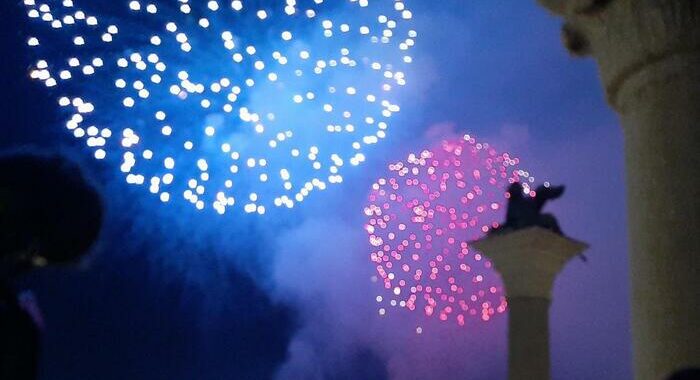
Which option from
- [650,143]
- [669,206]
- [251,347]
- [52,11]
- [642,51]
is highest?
[52,11]

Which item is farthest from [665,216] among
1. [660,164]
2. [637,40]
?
[637,40]

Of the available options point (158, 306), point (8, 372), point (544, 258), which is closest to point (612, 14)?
point (8, 372)

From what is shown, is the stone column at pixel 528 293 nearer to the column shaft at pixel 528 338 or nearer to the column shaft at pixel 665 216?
the column shaft at pixel 528 338

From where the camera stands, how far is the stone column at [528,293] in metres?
8.37

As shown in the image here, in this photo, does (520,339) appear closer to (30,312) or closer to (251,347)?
(30,312)

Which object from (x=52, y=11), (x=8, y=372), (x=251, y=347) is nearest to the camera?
(x=8, y=372)

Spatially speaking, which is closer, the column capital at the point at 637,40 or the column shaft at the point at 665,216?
the column shaft at the point at 665,216

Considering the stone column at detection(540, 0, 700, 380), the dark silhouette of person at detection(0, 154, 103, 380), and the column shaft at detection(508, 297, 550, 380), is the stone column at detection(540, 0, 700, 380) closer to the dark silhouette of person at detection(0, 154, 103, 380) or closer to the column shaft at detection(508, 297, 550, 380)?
the dark silhouette of person at detection(0, 154, 103, 380)

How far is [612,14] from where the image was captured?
3.83 m

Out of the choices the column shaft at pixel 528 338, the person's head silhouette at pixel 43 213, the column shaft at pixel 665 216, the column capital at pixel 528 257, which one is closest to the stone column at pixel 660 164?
the column shaft at pixel 665 216

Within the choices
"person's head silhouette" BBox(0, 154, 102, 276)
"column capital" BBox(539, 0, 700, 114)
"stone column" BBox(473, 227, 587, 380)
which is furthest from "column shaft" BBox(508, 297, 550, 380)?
"person's head silhouette" BBox(0, 154, 102, 276)

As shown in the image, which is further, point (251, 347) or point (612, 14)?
point (251, 347)

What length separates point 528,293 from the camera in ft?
27.3

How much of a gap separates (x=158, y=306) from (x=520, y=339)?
25.1 meters
